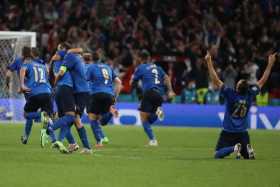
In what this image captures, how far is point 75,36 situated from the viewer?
30.8 meters

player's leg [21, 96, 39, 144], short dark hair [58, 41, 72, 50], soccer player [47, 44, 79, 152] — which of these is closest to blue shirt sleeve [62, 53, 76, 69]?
soccer player [47, 44, 79, 152]

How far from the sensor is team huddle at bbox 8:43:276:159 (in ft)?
53.5

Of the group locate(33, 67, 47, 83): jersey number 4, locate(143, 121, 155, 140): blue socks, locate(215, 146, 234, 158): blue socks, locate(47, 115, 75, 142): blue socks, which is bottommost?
locate(143, 121, 155, 140): blue socks

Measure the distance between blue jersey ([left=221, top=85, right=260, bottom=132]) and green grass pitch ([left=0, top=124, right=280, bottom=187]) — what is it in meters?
0.61

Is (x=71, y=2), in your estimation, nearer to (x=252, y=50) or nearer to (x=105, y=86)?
(x=252, y=50)

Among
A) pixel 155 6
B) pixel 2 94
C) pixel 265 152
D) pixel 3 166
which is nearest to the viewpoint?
pixel 3 166

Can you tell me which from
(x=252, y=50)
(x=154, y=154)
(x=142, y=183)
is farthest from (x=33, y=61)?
(x=252, y=50)

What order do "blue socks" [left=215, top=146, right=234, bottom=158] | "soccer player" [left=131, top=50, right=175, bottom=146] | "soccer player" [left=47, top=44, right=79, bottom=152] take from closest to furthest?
"blue socks" [left=215, top=146, right=234, bottom=158] → "soccer player" [left=47, top=44, right=79, bottom=152] → "soccer player" [left=131, top=50, right=175, bottom=146]

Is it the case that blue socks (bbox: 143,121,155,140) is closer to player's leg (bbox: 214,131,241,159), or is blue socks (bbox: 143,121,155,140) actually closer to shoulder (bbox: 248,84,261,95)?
player's leg (bbox: 214,131,241,159)

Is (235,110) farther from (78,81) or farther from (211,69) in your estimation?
(78,81)

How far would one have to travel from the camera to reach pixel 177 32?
105ft

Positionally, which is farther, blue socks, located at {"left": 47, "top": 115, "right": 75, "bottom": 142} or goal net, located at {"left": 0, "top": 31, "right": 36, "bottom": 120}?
goal net, located at {"left": 0, "top": 31, "right": 36, "bottom": 120}

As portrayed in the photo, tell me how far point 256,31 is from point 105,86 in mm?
13167

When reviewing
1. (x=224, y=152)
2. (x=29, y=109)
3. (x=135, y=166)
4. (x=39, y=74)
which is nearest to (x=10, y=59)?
(x=29, y=109)
